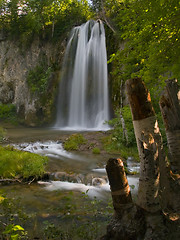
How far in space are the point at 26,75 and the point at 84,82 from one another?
8094mm

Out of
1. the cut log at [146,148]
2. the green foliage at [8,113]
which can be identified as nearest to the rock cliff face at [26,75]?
the green foliage at [8,113]

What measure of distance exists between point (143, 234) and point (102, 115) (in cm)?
1649

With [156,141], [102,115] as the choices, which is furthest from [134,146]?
[102,115]

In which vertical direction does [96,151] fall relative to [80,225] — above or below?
above

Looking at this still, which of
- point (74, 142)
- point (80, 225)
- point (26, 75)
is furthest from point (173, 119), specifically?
point (26, 75)

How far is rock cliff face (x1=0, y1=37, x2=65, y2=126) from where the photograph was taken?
22594 mm

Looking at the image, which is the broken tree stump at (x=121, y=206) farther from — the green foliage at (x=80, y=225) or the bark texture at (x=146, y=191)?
the green foliage at (x=80, y=225)

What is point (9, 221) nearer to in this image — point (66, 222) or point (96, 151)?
point (66, 222)

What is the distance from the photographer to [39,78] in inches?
926

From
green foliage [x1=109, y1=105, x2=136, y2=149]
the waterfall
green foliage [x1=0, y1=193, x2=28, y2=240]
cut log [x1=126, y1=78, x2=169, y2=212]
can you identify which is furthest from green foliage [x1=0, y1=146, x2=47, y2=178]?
the waterfall

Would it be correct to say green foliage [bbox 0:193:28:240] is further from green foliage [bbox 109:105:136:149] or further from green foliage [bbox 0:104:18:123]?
green foliage [bbox 0:104:18:123]

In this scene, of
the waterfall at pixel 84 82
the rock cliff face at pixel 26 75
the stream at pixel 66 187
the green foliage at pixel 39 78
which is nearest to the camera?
the stream at pixel 66 187

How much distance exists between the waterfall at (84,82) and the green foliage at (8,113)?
5.64 m

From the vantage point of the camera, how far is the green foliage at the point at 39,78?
75.0ft
